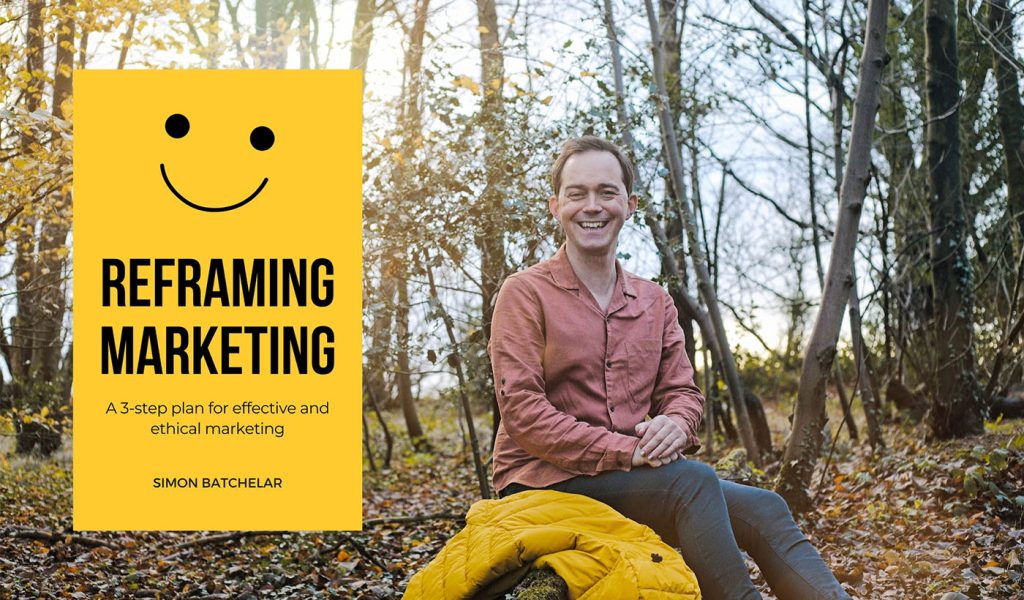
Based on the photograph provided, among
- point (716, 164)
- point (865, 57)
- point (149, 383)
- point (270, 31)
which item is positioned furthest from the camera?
point (270, 31)

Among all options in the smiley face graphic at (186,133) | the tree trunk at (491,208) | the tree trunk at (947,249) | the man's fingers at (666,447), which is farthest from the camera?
the tree trunk at (947,249)

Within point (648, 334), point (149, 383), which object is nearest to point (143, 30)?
point (149, 383)

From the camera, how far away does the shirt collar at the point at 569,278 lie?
288 cm

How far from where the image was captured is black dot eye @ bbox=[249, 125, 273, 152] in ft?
17.0

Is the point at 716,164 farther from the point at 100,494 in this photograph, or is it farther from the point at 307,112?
the point at 100,494

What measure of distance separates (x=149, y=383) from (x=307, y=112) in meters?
1.68

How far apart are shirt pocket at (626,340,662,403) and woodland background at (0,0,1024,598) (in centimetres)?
221

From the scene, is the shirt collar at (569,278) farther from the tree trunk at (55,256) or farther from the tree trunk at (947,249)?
the tree trunk at (55,256)

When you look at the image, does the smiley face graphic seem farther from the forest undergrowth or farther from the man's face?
the man's face

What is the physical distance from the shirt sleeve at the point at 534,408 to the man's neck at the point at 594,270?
195mm

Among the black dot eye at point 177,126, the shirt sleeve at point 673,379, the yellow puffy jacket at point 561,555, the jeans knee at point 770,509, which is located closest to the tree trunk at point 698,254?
the black dot eye at point 177,126

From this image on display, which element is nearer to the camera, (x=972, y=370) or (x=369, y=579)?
(x=369, y=579)

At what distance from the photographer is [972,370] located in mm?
7059

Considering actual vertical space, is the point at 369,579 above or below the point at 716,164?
below
